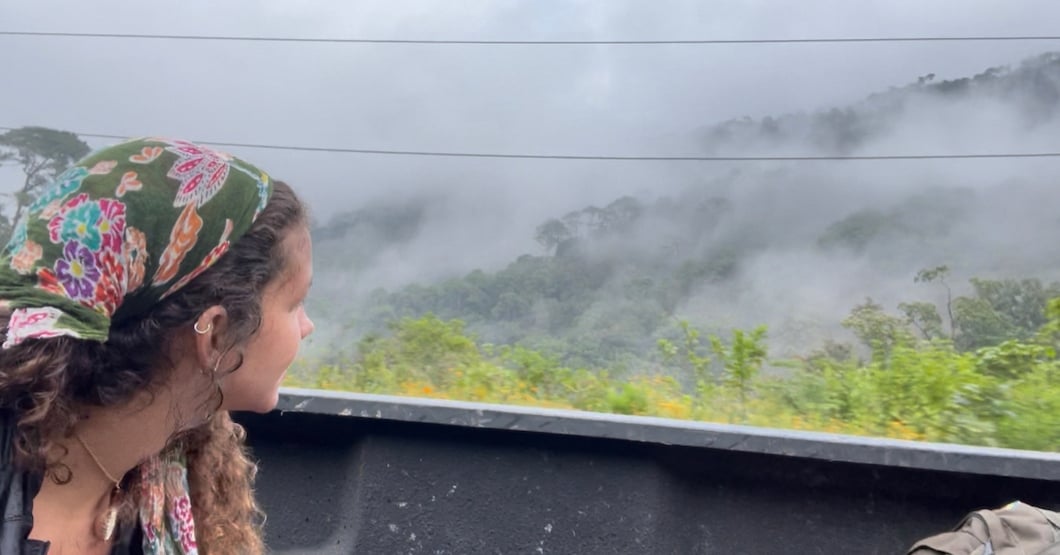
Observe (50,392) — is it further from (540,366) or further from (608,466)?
(540,366)

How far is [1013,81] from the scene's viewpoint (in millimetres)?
8430

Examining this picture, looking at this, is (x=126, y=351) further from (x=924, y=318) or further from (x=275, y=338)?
(x=924, y=318)

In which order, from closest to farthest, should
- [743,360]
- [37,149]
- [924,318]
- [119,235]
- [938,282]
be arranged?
[119,235] < [743,360] < [924,318] < [938,282] < [37,149]

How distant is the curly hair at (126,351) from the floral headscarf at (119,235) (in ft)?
0.10

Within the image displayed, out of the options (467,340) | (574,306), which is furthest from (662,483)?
(574,306)

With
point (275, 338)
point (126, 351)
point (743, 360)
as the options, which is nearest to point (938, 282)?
point (743, 360)

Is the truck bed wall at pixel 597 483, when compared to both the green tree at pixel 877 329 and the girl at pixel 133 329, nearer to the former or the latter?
the girl at pixel 133 329

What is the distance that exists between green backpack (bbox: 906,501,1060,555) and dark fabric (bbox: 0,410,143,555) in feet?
5.08

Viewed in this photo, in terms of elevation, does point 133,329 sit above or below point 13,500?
above

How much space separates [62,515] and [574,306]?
4.41 m

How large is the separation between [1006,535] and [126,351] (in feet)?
5.09

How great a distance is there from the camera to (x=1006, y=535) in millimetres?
1707

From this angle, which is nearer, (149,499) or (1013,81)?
(149,499)

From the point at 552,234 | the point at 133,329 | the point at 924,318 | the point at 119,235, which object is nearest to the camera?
the point at 119,235
